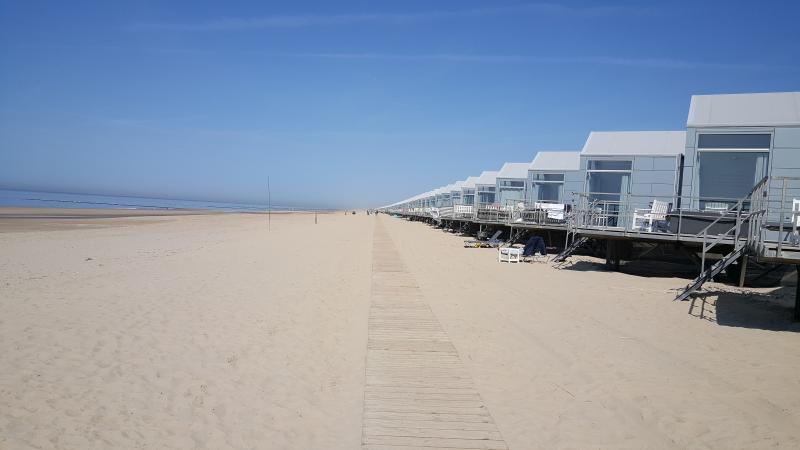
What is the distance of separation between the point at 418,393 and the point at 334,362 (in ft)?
4.11

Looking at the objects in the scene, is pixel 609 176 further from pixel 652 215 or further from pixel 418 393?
pixel 418 393

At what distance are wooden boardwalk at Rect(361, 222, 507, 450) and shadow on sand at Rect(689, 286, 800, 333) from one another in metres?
4.68

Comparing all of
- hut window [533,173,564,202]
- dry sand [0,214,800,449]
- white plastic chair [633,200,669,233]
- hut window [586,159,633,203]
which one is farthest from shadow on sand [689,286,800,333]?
hut window [533,173,564,202]

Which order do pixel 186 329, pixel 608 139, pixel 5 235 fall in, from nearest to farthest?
pixel 186 329, pixel 608 139, pixel 5 235

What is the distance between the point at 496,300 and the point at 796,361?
431 cm

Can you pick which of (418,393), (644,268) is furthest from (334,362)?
(644,268)

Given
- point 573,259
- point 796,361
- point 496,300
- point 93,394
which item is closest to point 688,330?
point 796,361

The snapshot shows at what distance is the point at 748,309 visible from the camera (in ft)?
29.5

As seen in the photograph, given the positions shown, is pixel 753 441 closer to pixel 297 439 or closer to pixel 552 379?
pixel 552 379

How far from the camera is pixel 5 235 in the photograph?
64.5 ft

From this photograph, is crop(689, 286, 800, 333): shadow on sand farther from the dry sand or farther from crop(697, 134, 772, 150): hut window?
crop(697, 134, 772, 150): hut window

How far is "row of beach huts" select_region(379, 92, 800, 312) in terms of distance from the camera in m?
8.99

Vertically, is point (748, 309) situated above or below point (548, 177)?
below

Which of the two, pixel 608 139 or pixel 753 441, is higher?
pixel 608 139
